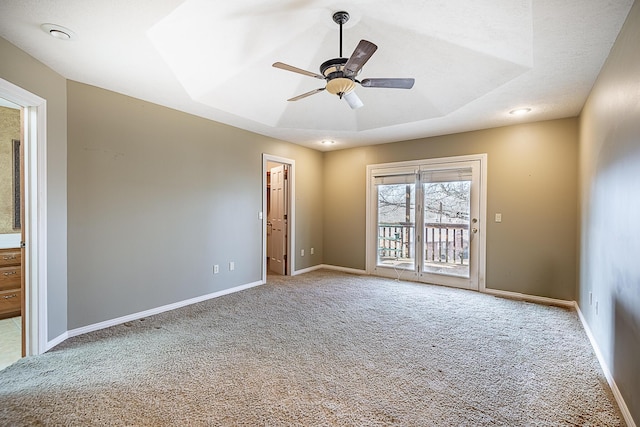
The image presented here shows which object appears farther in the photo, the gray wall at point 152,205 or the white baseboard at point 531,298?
the white baseboard at point 531,298

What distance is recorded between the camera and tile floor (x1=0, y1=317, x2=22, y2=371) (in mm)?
2523

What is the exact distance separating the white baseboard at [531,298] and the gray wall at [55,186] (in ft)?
17.0

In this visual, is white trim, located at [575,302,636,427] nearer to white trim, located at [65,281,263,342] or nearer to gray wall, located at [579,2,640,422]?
gray wall, located at [579,2,640,422]

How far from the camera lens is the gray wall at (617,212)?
1.79 meters

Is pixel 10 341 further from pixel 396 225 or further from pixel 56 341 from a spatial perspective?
pixel 396 225

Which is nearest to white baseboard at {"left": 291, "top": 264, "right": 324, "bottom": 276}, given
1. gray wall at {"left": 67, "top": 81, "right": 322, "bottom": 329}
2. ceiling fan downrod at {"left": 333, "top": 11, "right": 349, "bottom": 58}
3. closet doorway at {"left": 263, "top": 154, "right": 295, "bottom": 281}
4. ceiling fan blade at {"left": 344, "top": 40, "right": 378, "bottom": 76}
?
closet doorway at {"left": 263, "top": 154, "right": 295, "bottom": 281}

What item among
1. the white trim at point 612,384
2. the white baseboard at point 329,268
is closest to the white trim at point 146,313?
the white baseboard at point 329,268

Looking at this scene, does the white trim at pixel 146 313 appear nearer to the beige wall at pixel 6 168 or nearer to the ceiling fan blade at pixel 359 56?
the beige wall at pixel 6 168

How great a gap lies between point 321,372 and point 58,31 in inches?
124

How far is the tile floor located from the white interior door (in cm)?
352

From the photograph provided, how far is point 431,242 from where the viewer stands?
5008 mm

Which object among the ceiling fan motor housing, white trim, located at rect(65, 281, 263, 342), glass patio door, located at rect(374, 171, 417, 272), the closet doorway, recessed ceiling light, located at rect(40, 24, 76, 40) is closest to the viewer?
recessed ceiling light, located at rect(40, 24, 76, 40)

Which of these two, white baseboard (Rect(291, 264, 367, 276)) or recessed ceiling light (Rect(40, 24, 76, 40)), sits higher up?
recessed ceiling light (Rect(40, 24, 76, 40))

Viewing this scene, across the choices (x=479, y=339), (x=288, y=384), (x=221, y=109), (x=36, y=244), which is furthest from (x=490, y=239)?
(x=36, y=244)
